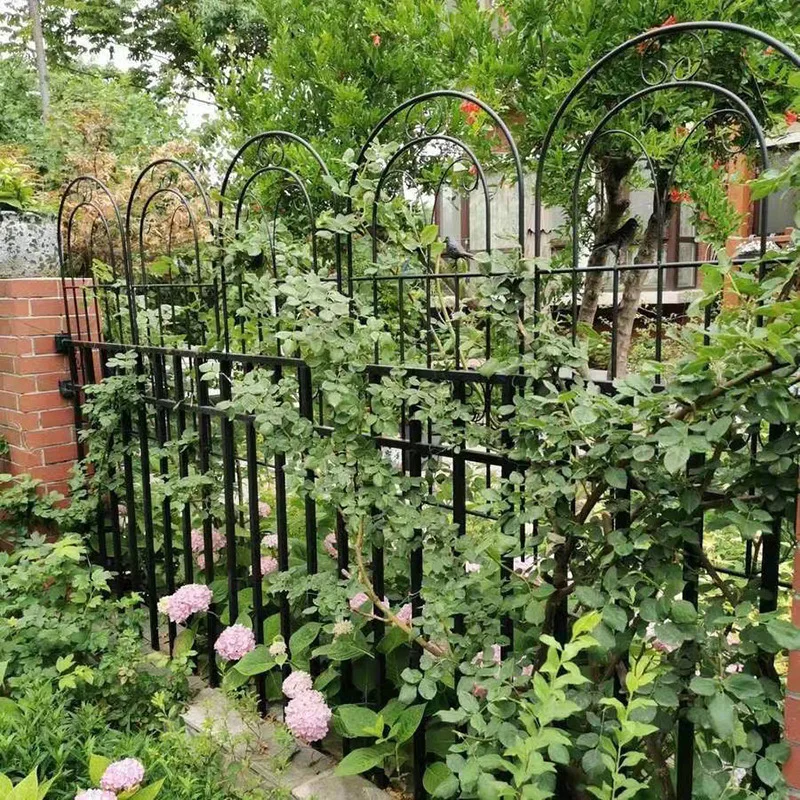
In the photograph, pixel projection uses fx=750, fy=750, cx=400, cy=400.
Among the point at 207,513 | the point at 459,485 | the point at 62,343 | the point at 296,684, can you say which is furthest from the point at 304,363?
the point at 62,343

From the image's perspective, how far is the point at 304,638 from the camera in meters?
2.31

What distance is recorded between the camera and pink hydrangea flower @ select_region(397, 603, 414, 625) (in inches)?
84.0

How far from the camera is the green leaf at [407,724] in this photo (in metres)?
1.97

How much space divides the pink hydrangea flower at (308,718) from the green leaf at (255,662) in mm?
267

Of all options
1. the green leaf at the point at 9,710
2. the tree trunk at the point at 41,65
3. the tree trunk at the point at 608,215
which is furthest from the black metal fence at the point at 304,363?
the tree trunk at the point at 41,65

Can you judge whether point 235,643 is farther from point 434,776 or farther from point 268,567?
point 434,776

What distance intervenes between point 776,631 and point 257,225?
1958 millimetres

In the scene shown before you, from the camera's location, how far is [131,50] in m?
15.4

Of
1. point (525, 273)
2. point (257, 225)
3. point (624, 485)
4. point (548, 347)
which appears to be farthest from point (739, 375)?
point (257, 225)

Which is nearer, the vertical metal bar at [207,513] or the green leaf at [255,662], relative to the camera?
the green leaf at [255,662]

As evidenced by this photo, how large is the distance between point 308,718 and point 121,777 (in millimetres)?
487

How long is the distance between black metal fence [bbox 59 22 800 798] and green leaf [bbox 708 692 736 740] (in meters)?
0.23

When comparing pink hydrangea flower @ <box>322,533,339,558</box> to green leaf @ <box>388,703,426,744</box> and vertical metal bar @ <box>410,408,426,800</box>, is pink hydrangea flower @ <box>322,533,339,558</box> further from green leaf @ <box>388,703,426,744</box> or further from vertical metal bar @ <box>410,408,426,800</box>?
green leaf @ <box>388,703,426,744</box>

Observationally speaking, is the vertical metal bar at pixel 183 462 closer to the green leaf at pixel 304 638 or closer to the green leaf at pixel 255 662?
the green leaf at pixel 255 662
